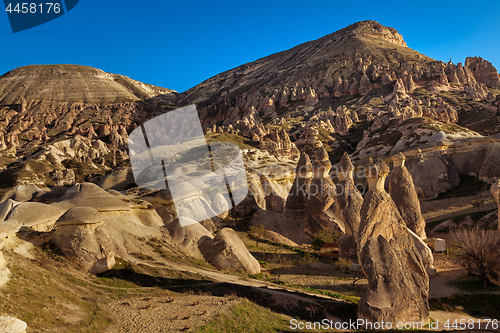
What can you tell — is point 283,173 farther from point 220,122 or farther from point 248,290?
point 220,122

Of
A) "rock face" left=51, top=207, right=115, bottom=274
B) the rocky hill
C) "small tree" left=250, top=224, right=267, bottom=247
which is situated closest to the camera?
"rock face" left=51, top=207, right=115, bottom=274

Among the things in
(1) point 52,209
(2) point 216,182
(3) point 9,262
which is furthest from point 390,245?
(2) point 216,182

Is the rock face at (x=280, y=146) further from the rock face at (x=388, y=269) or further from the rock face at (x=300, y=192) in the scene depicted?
the rock face at (x=388, y=269)

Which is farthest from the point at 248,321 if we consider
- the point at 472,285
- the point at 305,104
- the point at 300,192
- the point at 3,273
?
the point at 305,104

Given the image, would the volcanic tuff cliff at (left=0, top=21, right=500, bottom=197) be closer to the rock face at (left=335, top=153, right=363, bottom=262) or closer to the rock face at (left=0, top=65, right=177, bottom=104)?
the rock face at (left=0, top=65, right=177, bottom=104)

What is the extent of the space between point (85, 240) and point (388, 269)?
1145cm

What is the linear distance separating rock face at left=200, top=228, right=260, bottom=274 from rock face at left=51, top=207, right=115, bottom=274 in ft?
16.2

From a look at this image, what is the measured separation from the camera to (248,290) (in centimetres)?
1408

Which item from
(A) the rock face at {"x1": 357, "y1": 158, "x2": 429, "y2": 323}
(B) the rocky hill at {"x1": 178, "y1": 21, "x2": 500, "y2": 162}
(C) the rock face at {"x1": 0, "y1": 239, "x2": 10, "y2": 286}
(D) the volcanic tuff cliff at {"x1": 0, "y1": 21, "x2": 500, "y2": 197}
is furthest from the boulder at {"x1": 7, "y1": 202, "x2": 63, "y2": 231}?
(B) the rocky hill at {"x1": 178, "y1": 21, "x2": 500, "y2": 162}

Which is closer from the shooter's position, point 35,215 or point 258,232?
point 35,215

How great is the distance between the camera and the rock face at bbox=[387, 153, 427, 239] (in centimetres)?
2264

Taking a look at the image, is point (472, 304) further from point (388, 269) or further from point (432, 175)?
point (432, 175)

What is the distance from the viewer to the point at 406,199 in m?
23.5

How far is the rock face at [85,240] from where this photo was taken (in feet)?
45.1
